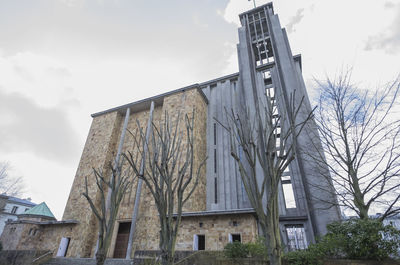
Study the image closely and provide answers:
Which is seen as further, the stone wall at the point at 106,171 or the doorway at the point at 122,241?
the doorway at the point at 122,241

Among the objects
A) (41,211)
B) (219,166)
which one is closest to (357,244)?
(219,166)

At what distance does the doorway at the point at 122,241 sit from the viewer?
14.5 m

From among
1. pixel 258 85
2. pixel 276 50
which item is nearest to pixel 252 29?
pixel 276 50

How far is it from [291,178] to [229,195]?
448 cm

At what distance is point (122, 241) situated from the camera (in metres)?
15.0

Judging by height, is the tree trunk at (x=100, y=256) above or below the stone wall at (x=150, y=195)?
below

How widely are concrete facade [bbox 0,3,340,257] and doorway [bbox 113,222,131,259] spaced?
278 millimetres

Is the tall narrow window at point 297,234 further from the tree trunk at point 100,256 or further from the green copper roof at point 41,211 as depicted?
the green copper roof at point 41,211

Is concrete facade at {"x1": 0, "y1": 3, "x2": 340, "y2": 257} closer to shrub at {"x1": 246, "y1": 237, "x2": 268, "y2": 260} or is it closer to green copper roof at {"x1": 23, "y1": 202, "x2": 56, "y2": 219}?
green copper roof at {"x1": 23, "y1": 202, "x2": 56, "y2": 219}

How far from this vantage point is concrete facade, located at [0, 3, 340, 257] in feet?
37.5

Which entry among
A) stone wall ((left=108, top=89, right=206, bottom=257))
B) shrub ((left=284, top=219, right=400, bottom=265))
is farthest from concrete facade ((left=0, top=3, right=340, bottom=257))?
shrub ((left=284, top=219, right=400, bottom=265))

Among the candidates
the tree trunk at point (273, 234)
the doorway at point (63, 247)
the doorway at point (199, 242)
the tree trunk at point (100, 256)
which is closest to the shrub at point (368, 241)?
the tree trunk at point (273, 234)

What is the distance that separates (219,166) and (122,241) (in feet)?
30.3

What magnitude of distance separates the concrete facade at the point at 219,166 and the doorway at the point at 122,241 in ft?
0.91
